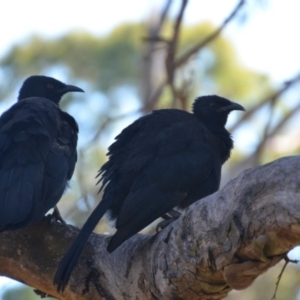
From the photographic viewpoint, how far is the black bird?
17.6ft

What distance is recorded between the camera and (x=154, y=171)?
570 cm

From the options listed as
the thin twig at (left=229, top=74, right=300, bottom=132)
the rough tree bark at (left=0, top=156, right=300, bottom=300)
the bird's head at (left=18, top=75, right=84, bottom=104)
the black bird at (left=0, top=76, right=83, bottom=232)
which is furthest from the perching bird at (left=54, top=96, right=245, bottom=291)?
the thin twig at (left=229, top=74, right=300, bottom=132)

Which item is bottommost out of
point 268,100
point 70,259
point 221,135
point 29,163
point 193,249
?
point 193,249

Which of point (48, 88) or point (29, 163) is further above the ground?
point (48, 88)

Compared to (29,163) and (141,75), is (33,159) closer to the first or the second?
(29,163)

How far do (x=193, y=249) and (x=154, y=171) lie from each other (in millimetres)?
1381

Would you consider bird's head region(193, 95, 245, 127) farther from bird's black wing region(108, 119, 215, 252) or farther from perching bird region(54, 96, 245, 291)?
bird's black wing region(108, 119, 215, 252)

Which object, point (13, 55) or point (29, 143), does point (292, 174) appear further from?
point (13, 55)

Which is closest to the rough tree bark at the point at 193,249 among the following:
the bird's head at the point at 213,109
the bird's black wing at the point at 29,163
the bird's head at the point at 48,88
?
the bird's black wing at the point at 29,163

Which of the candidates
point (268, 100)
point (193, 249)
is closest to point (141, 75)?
point (268, 100)

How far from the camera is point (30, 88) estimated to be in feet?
26.2

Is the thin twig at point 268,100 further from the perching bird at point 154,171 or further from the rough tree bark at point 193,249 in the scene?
the rough tree bark at point 193,249

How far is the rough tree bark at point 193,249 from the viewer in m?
3.90

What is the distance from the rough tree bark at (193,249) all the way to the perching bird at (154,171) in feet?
0.77
